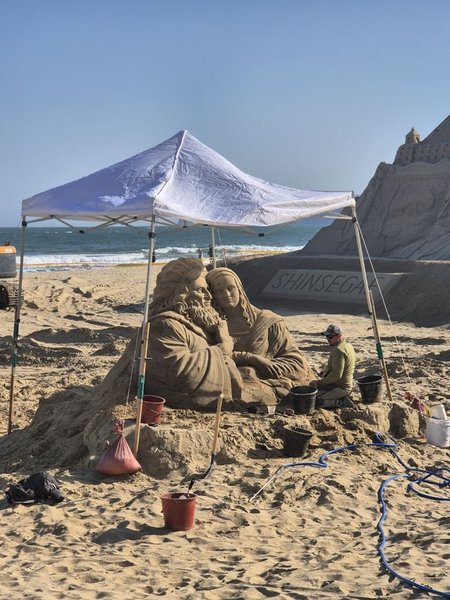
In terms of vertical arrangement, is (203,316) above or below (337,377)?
above

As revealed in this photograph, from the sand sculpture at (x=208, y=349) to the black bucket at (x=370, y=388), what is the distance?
53 cm

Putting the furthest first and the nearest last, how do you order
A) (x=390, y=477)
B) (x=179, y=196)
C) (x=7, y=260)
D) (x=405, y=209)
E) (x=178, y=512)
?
(x=7, y=260) < (x=405, y=209) < (x=179, y=196) < (x=390, y=477) < (x=178, y=512)

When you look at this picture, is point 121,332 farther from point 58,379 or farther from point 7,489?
point 7,489

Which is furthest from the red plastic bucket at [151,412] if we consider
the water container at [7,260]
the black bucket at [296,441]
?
the water container at [7,260]

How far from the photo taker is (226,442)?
609 centimetres

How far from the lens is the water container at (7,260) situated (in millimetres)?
20500

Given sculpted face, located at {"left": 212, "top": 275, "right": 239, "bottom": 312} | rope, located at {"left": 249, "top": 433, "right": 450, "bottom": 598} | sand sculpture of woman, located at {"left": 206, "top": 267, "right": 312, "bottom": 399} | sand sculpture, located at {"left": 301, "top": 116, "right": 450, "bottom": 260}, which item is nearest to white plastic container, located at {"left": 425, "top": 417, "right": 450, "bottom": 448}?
rope, located at {"left": 249, "top": 433, "right": 450, "bottom": 598}

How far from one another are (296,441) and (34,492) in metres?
2.00

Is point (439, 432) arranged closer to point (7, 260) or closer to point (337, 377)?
point (337, 377)

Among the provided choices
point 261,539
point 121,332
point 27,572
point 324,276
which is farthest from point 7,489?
point 324,276

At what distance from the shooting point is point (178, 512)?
481 centimetres

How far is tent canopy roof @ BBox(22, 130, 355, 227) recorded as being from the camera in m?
6.49

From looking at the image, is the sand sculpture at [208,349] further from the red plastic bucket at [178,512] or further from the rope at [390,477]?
the red plastic bucket at [178,512]

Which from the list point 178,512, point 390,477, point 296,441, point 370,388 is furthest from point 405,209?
point 178,512
